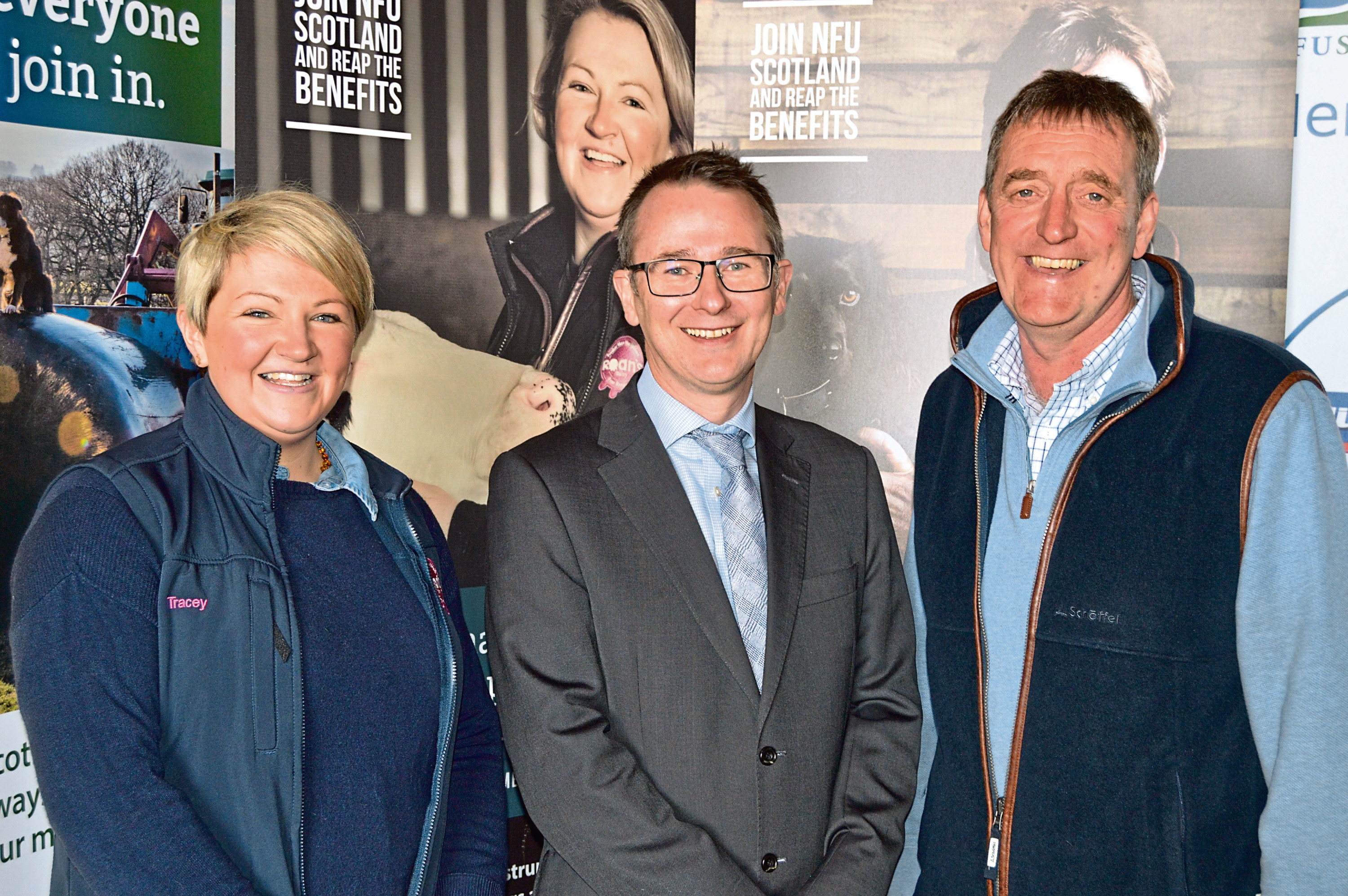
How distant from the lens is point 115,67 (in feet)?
8.07

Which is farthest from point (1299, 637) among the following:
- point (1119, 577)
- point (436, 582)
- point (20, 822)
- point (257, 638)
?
point (20, 822)

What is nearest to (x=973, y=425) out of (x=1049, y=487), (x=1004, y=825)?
(x=1049, y=487)

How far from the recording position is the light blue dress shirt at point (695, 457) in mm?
1894

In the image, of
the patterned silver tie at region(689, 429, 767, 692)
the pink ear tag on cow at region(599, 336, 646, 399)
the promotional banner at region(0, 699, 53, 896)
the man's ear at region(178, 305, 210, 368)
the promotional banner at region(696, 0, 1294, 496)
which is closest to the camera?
the man's ear at region(178, 305, 210, 368)

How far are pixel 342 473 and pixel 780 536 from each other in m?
0.79

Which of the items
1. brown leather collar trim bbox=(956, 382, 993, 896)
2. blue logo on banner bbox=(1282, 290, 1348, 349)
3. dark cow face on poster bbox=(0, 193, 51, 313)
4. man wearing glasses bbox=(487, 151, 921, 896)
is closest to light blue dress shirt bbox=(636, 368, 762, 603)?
man wearing glasses bbox=(487, 151, 921, 896)

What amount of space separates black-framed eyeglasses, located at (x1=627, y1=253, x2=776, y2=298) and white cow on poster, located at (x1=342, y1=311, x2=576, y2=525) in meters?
0.95

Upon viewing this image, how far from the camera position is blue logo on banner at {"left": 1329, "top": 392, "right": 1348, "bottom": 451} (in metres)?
3.02

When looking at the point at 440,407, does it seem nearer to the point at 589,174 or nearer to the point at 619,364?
the point at 619,364

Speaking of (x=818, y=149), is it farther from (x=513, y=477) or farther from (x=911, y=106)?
(x=513, y=477)

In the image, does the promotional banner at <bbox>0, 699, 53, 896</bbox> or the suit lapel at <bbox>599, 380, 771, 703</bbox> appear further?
the promotional banner at <bbox>0, 699, 53, 896</bbox>

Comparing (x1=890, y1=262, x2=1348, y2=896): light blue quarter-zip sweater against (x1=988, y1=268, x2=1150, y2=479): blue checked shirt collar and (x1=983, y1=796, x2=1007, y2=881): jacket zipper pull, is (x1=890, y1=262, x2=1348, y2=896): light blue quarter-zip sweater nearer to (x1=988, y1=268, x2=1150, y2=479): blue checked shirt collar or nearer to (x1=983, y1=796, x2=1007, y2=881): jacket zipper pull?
(x1=988, y1=268, x2=1150, y2=479): blue checked shirt collar

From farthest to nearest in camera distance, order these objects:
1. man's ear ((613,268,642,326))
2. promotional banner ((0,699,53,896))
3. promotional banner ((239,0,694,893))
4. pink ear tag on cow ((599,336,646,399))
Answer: pink ear tag on cow ((599,336,646,399)) < promotional banner ((239,0,694,893)) < promotional banner ((0,699,53,896)) < man's ear ((613,268,642,326))

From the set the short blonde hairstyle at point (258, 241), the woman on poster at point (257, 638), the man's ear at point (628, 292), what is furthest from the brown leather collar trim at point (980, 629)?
the short blonde hairstyle at point (258, 241)
